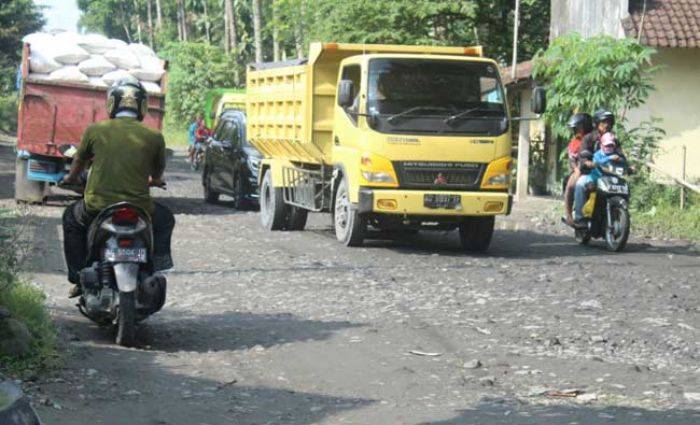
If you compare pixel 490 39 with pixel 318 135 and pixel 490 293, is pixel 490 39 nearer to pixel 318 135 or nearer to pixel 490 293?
pixel 318 135

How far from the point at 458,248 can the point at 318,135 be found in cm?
249

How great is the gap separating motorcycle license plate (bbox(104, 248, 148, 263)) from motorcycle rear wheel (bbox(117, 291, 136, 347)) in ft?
0.75

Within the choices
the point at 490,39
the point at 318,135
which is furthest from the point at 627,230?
the point at 490,39

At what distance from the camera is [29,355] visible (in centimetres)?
806

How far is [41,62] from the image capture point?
2161cm

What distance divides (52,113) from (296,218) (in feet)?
15.8

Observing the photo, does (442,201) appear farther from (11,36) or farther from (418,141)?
(11,36)

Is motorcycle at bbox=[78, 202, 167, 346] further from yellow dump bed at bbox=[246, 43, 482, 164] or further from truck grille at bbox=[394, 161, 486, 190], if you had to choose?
yellow dump bed at bbox=[246, 43, 482, 164]

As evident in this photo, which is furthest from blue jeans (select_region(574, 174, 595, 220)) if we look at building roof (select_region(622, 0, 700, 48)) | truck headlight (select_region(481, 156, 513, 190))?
building roof (select_region(622, 0, 700, 48))

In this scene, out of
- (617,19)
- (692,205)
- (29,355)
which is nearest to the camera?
(29,355)

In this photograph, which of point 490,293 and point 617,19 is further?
point 617,19

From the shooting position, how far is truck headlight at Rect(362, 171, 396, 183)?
51.4ft

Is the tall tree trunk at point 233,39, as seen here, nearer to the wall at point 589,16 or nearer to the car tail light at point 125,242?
the wall at point 589,16

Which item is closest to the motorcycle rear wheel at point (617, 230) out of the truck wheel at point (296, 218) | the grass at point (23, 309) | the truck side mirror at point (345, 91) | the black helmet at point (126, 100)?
the truck side mirror at point (345, 91)
